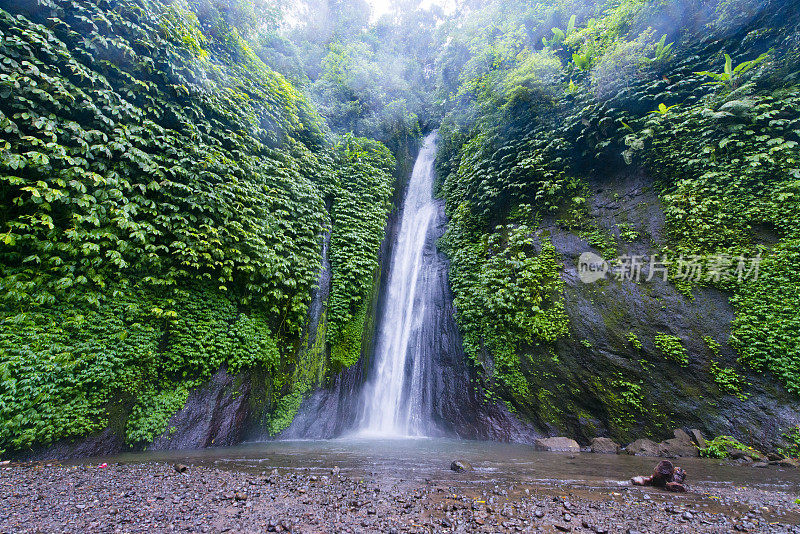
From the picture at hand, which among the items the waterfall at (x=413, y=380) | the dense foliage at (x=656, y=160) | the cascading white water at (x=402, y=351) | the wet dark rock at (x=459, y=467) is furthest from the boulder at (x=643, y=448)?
the cascading white water at (x=402, y=351)

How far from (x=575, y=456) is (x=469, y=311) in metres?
4.20

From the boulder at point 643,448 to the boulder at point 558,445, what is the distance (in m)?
0.91

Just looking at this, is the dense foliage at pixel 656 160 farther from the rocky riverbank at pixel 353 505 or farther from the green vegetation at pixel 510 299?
the rocky riverbank at pixel 353 505

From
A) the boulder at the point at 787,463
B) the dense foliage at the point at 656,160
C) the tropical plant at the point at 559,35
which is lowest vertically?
the boulder at the point at 787,463

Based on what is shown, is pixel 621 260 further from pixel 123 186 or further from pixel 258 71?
pixel 258 71

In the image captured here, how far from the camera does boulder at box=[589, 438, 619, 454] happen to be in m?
5.96

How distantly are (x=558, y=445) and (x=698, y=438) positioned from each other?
7.72ft

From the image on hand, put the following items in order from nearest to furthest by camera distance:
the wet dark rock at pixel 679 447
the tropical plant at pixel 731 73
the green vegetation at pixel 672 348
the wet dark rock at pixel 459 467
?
the wet dark rock at pixel 459 467 < the wet dark rock at pixel 679 447 < the green vegetation at pixel 672 348 < the tropical plant at pixel 731 73

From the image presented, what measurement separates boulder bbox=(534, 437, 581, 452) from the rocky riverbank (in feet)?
10.2

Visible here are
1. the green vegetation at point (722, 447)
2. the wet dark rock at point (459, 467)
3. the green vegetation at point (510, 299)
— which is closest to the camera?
the wet dark rock at point (459, 467)

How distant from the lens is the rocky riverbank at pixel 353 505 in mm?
2430

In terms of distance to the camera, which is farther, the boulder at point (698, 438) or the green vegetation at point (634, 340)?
the green vegetation at point (634, 340)

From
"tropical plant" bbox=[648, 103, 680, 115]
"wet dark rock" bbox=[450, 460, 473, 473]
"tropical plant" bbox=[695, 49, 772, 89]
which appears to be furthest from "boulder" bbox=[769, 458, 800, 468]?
"tropical plant" bbox=[695, 49, 772, 89]

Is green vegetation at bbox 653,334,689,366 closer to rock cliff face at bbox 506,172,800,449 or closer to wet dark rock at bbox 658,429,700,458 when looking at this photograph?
rock cliff face at bbox 506,172,800,449
